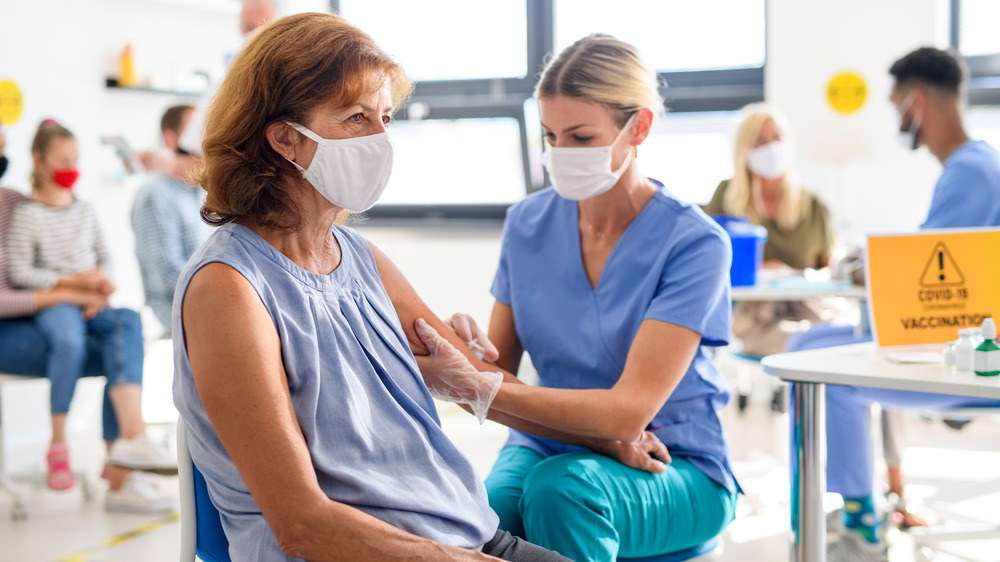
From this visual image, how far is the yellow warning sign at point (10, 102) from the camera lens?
3.57m

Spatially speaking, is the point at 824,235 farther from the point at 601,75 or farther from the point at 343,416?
the point at 343,416

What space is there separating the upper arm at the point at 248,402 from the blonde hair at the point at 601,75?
2.74 ft

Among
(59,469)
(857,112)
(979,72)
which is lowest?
(59,469)

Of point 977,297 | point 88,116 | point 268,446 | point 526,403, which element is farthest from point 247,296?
point 88,116

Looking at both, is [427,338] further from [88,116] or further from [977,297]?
[88,116]

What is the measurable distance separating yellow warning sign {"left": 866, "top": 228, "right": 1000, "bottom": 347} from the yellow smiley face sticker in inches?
103

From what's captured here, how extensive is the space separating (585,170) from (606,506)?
0.64 metres

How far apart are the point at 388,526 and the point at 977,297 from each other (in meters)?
1.26

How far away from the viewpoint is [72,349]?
3.00 meters

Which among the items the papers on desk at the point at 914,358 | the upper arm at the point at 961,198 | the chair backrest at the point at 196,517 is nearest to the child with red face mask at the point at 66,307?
the chair backrest at the point at 196,517

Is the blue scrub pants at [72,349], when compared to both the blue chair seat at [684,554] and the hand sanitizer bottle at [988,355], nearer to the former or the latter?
the blue chair seat at [684,554]

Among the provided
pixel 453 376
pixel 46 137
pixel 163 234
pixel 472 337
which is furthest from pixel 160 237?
pixel 453 376

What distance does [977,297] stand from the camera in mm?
1664

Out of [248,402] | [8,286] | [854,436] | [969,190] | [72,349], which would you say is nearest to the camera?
[248,402]
